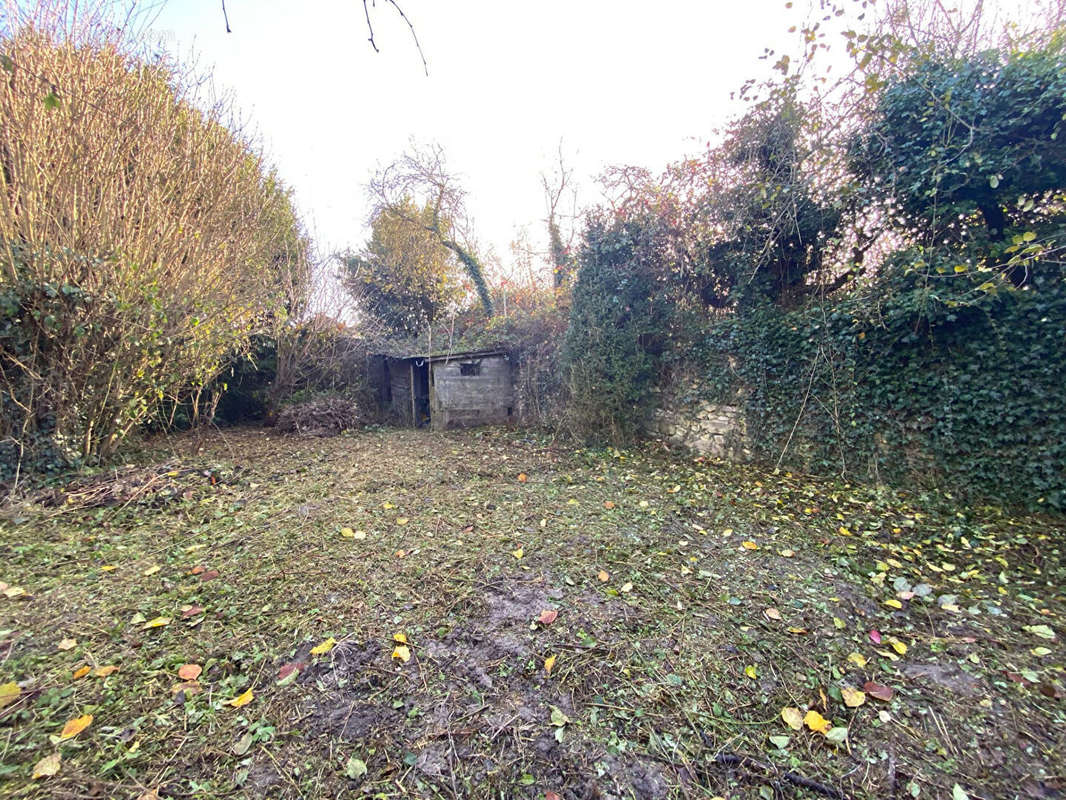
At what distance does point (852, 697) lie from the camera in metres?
1.94

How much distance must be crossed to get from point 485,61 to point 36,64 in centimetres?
509

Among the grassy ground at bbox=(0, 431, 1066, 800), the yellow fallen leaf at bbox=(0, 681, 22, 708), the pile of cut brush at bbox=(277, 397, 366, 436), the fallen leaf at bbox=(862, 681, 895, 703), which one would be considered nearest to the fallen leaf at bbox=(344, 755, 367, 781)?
the grassy ground at bbox=(0, 431, 1066, 800)

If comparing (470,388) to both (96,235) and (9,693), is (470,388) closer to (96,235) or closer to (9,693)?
(96,235)

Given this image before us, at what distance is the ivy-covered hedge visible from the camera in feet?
12.5

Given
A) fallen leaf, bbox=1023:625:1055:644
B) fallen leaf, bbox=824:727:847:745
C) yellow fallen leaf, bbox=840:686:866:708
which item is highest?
fallen leaf, bbox=1023:625:1055:644

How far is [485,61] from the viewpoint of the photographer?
2064 millimetres

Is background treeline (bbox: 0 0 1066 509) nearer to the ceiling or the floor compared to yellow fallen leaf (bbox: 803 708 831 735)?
nearer to the ceiling

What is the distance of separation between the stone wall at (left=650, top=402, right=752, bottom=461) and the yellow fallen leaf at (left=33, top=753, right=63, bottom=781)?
6.23 m

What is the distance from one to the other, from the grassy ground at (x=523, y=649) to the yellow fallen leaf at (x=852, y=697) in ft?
0.05

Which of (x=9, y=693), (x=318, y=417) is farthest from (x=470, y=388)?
(x=9, y=693)

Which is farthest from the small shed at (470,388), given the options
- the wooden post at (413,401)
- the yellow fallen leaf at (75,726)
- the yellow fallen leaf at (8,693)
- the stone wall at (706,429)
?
the yellow fallen leaf at (75,726)

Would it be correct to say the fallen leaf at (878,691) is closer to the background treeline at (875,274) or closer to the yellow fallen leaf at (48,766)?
the background treeline at (875,274)

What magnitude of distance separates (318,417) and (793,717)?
879cm

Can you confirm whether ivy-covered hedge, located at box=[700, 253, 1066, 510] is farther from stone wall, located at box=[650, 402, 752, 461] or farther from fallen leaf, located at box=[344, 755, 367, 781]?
fallen leaf, located at box=[344, 755, 367, 781]
